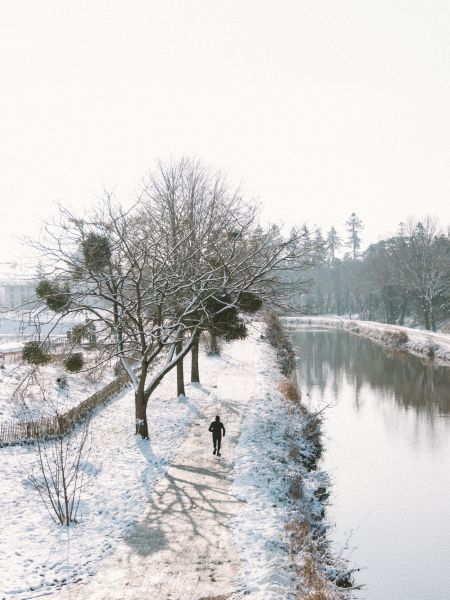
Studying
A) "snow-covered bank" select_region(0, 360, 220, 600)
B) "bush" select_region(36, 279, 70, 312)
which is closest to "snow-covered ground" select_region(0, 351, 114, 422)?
"snow-covered bank" select_region(0, 360, 220, 600)

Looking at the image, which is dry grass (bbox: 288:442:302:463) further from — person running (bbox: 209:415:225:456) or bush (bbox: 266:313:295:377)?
bush (bbox: 266:313:295:377)

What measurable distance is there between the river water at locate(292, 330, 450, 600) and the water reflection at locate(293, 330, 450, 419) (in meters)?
0.09

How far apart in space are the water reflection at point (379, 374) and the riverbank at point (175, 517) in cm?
1063

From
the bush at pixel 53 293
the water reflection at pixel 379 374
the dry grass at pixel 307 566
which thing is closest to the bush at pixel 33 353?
the bush at pixel 53 293

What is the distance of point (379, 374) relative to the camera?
117 feet

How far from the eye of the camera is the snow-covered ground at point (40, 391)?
1997cm

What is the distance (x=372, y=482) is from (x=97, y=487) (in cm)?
847

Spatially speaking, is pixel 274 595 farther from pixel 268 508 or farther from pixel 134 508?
pixel 134 508

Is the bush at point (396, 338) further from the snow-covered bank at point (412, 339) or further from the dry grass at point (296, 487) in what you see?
the dry grass at point (296, 487)

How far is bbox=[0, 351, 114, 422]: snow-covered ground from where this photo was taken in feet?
65.5

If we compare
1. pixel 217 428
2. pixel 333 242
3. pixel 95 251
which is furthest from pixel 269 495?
pixel 333 242

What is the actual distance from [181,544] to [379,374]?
2846cm

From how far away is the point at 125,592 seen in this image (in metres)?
8.15

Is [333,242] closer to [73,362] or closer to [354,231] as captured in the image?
[354,231]
